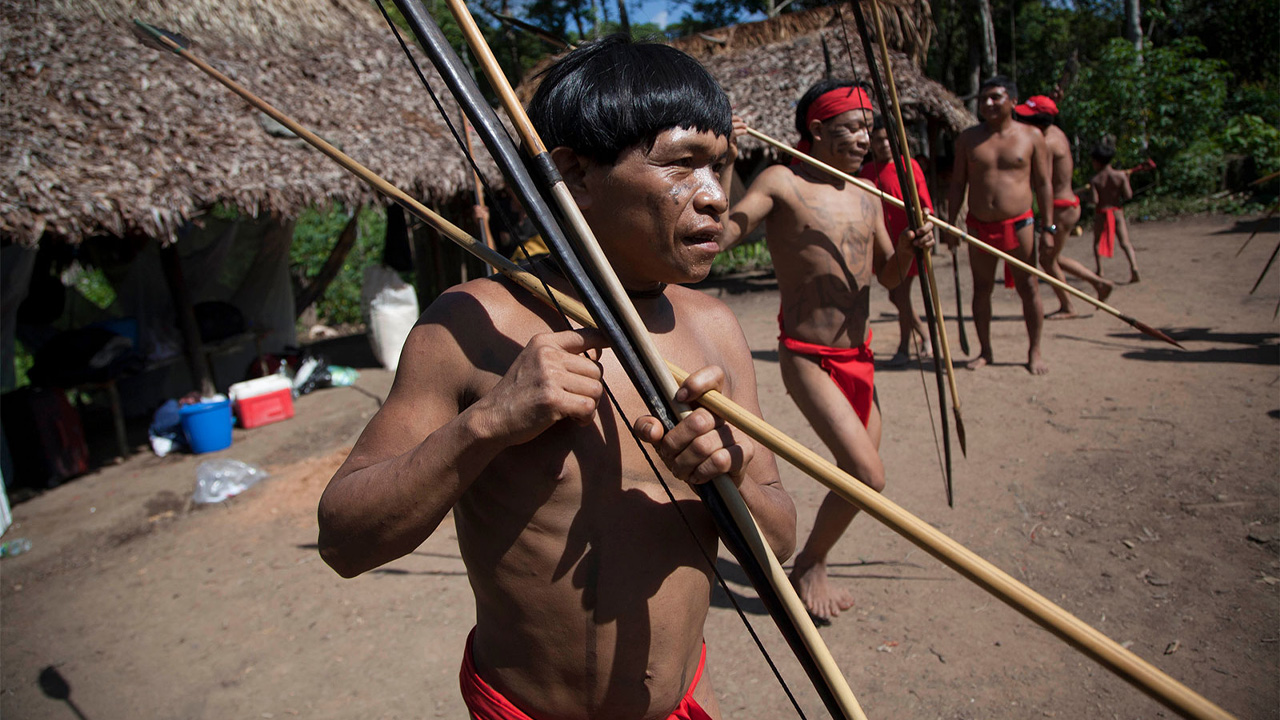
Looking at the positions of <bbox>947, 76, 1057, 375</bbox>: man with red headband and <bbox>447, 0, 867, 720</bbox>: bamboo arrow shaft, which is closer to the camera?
<bbox>447, 0, 867, 720</bbox>: bamboo arrow shaft

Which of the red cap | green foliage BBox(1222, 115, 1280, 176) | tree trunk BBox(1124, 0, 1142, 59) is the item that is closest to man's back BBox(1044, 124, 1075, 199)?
the red cap

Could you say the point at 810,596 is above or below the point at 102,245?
below

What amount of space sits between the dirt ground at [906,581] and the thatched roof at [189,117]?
2.32m

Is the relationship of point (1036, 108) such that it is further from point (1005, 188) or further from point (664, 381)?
point (664, 381)

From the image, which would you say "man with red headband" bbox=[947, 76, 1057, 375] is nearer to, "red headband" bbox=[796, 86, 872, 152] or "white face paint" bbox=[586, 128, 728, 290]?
"red headband" bbox=[796, 86, 872, 152]

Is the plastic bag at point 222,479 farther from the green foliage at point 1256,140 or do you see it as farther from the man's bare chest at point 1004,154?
the green foliage at point 1256,140

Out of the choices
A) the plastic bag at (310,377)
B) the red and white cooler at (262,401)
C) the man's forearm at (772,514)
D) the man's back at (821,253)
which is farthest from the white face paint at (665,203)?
the plastic bag at (310,377)

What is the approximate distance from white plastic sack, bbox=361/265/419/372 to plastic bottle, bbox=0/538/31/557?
4.31 meters

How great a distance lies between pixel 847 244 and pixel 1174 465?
2498 millimetres

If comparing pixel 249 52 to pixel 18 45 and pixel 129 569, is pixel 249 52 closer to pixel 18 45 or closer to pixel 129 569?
pixel 18 45

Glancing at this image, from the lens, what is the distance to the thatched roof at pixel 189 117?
592cm

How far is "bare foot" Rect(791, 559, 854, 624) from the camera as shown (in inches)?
127

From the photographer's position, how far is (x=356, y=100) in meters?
8.54

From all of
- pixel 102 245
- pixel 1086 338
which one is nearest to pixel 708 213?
pixel 1086 338
